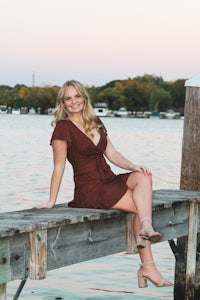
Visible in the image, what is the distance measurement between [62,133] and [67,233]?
1263 mm

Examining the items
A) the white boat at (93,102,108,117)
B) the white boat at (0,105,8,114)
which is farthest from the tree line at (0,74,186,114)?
the white boat at (0,105,8,114)

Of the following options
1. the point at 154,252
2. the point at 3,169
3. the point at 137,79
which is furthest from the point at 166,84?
the point at 154,252

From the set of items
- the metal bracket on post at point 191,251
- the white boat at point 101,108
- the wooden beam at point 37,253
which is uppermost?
the wooden beam at point 37,253

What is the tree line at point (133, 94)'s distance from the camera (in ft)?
523

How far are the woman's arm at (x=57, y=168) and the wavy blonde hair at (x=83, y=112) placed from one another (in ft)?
0.80

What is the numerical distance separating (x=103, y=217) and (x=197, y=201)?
1.88 m

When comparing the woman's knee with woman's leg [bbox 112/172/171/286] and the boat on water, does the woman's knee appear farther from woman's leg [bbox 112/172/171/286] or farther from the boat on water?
the boat on water

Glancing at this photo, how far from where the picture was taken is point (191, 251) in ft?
29.2

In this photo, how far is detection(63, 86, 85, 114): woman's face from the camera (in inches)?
298

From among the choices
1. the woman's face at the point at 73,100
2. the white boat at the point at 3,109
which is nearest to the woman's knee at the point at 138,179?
the woman's face at the point at 73,100

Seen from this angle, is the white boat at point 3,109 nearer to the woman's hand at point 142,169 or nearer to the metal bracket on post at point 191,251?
the metal bracket on post at point 191,251

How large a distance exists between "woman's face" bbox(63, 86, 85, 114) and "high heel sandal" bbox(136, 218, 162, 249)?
1298 millimetres

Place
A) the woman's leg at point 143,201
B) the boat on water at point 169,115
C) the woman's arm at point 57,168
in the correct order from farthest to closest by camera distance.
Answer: the boat on water at point 169,115, the woman's arm at point 57,168, the woman's leg at point 143,201

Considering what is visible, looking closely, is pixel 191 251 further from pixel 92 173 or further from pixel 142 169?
pixel 92 173
